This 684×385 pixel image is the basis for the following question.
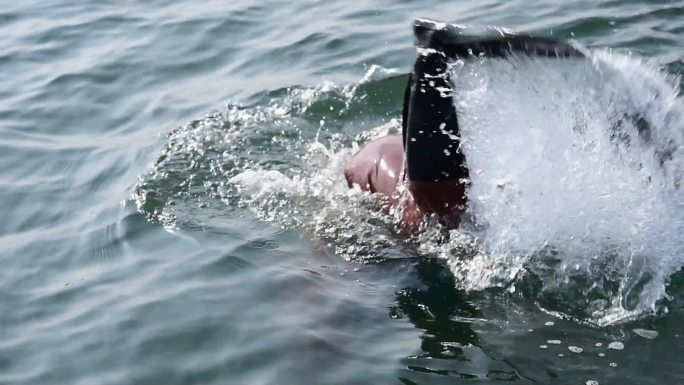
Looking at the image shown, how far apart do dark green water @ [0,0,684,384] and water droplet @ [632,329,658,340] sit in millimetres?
33

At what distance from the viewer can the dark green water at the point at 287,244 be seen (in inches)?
159

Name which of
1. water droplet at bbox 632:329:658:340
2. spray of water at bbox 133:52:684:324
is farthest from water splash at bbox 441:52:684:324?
water droplet at bbox 632:329:658:340

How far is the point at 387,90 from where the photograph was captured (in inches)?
273

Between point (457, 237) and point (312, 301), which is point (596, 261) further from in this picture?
point (312, 301)

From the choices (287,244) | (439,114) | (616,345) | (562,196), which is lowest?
(616,345)

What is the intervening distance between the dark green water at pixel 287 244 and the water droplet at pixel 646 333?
0.11 ft

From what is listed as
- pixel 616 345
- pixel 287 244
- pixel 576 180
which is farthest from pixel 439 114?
pixel 287 244

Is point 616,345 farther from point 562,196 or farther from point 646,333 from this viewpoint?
point 562,196

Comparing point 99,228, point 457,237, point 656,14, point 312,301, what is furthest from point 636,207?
point 656,14

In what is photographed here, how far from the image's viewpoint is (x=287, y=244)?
5078 millimetres

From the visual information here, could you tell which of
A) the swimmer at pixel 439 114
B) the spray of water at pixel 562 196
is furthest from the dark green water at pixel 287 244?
the swimmer at pixel 439 114

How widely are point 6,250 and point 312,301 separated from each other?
178 centimetres

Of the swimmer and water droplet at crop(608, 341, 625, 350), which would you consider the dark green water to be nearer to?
water droplet at crop(608, 341, 625, 350)

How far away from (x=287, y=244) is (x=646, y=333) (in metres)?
1.81
